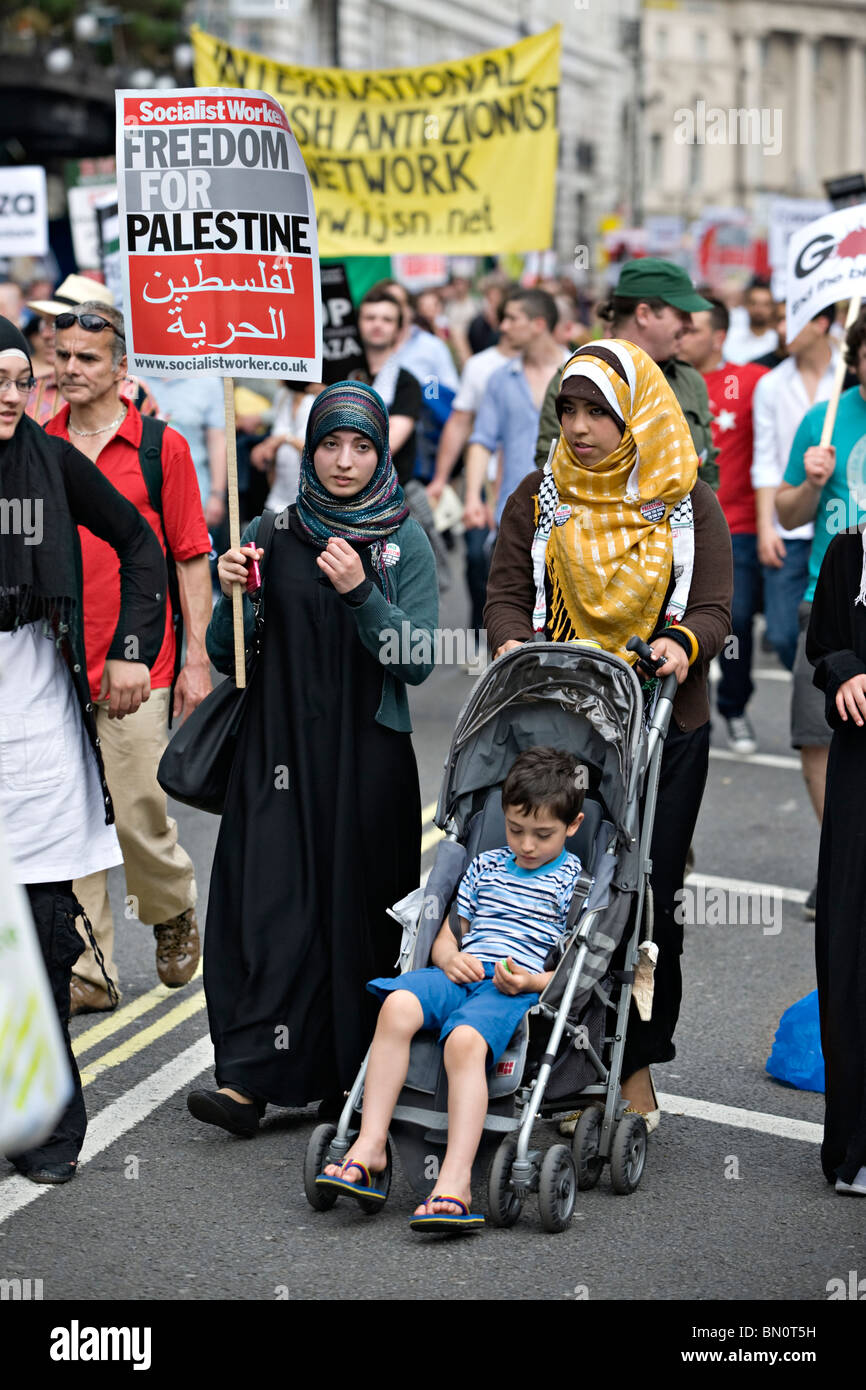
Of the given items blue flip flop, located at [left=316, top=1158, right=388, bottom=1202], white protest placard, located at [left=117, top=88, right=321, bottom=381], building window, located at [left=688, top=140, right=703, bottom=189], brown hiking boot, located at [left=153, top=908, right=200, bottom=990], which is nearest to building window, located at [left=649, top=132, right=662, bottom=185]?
building window, located at [left=688, top=140, right=703, bottom=189]

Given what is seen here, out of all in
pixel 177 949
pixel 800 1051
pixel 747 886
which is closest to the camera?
pixel 800 1051

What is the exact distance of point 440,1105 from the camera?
447 centimetres

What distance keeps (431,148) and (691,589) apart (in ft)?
23.4

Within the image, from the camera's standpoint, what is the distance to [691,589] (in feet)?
16.4

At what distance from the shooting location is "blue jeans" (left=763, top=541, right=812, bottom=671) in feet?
30.2

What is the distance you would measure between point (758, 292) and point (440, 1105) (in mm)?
10929

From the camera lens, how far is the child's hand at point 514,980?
4.49 meters

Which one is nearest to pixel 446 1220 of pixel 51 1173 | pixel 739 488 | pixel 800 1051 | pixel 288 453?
pixel 51 1173

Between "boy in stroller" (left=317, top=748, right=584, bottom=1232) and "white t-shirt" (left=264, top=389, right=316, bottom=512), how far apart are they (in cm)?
555

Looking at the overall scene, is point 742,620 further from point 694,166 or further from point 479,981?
point 694,166

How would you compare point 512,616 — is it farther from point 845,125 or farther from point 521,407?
point 845,125

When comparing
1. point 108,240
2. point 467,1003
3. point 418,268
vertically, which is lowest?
point 467,1003

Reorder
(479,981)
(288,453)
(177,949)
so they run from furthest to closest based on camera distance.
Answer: (288,453) → (177,949) → (479,981)
